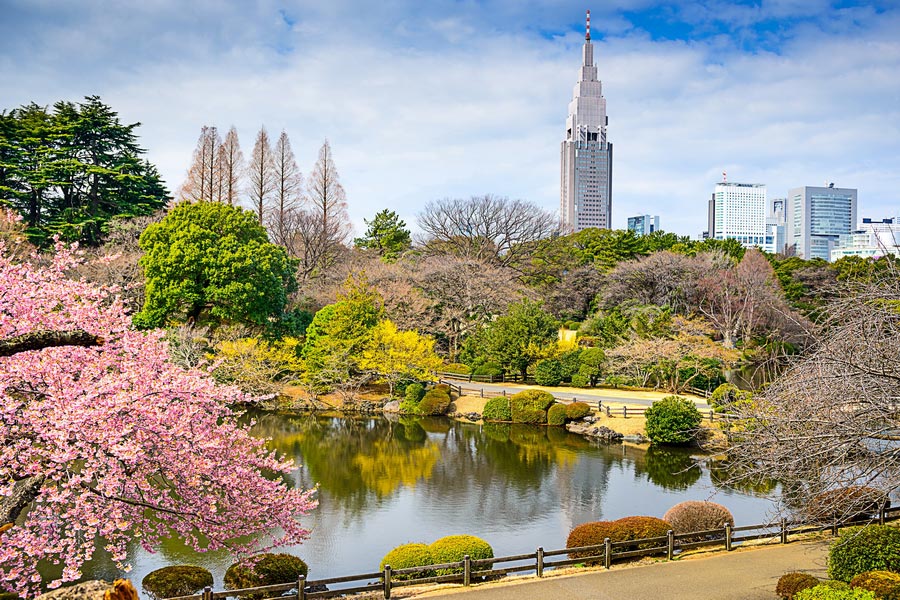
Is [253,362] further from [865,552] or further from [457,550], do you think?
[865,552]

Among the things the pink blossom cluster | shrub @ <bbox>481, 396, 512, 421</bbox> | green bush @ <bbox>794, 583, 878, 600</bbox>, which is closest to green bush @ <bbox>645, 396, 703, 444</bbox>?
shrub @ <bbox>481, 396, 512, 421</bbox>

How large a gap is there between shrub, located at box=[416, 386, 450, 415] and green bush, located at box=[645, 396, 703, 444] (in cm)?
1051

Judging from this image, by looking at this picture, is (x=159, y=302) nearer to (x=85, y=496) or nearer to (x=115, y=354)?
(x=115, y=354)

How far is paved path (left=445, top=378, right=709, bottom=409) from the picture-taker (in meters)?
32.8

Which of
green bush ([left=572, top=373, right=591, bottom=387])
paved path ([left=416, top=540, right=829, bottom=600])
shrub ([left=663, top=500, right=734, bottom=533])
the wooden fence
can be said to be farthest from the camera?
green bush ([left=572, top=373, right=591, bottom=387])

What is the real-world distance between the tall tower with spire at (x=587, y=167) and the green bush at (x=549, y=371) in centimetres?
12691

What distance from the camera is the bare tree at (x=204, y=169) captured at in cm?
5392

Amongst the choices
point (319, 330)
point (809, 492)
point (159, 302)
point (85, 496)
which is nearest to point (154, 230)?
point (159, 302)

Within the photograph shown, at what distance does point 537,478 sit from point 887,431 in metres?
13.5

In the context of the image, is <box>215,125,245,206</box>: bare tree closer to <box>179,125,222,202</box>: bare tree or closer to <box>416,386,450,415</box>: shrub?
<box>179,125,222,202</box>: bare tree

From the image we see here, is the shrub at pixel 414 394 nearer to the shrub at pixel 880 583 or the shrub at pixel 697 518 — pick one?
the shrub at pixel 697 518

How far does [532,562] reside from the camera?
49.3ft

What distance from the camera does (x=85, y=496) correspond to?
30.0 feet

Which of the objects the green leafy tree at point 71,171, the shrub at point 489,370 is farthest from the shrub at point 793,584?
the green leafy tree at point 71,171
